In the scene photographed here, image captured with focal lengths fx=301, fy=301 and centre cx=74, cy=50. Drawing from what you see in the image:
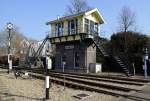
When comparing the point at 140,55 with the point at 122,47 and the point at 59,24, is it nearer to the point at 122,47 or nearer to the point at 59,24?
the point at 122,47

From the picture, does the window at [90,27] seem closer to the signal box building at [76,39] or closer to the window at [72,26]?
the signal box building at [76,39]

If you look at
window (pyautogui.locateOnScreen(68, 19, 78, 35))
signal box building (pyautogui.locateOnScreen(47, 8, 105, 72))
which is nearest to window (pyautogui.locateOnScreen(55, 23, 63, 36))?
signal box building (pyautogui.locateOnScreen(47, 8, 105, 72))

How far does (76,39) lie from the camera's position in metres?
36.6

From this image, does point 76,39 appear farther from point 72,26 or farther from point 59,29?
point 59,29

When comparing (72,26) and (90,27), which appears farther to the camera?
→ (72,26)

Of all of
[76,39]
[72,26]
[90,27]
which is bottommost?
[76,39]

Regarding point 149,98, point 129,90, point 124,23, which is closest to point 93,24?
point 124,23

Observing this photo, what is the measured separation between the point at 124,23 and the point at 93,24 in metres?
10.1

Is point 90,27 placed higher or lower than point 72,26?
lower

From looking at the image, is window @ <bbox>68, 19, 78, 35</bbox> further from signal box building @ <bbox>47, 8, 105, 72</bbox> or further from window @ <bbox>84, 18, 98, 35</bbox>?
window @ <bbox>84, 18, 98, 35</bbox>

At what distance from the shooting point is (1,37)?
91.0 m

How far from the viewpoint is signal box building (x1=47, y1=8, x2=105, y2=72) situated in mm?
35969

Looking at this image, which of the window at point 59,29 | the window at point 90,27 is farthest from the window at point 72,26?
the window at point 59,29

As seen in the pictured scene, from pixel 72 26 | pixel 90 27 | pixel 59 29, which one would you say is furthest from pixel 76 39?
pixel 59 29
